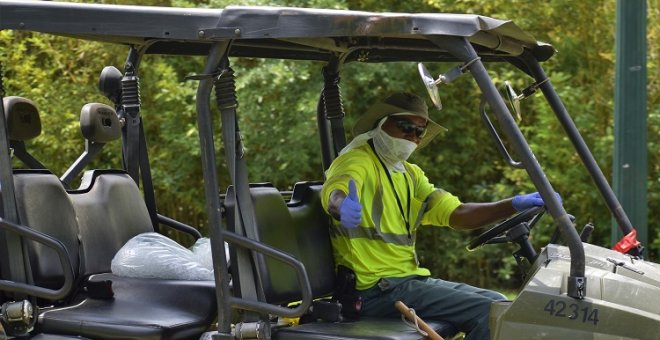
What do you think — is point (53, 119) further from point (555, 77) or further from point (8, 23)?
point (8, 23)

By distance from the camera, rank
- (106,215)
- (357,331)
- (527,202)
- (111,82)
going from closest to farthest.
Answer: (357,331) → (527,202) → (106,215) → (111,82)

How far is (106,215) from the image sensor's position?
5.70m

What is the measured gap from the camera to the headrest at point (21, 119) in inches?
213

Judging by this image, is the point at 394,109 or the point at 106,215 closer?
the point at 394,109

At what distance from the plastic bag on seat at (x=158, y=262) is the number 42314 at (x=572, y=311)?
1.67 metres

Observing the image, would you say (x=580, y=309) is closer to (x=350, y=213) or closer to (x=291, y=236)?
(x=350, y=213)

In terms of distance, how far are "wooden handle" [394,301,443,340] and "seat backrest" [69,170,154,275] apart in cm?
147

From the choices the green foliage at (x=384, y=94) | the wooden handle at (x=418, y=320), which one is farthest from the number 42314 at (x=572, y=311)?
the green foliage at (x=384, y=94)

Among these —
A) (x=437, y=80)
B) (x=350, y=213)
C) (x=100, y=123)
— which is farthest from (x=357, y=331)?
(x=100, y=123)

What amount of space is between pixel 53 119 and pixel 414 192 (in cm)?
561

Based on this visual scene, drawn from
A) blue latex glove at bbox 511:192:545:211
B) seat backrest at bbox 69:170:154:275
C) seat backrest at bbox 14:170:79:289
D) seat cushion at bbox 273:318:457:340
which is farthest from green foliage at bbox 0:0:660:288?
seat cushion at bbox 273:318:457:340

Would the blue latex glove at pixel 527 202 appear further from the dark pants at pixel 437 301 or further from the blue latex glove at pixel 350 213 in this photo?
the blue latex glove at pixel 350 213

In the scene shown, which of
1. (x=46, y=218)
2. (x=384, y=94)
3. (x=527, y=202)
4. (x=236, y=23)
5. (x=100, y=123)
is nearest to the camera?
(x=236, y=23)

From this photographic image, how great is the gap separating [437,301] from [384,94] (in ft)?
17.3
